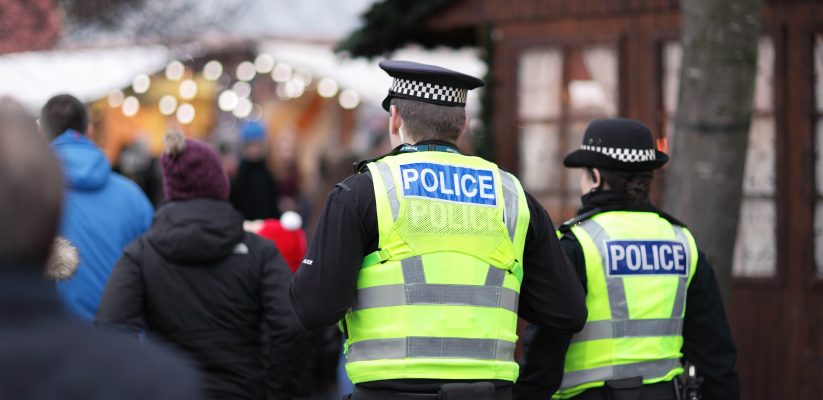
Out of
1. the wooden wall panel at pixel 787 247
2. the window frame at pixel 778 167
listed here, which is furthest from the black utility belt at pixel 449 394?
the wooden wall panel at pixel 787 247

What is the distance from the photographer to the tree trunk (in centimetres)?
566

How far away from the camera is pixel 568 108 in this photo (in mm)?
8578

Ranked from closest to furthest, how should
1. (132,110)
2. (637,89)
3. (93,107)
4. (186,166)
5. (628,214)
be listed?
(628,214)
(186,166)
(637,89)
(93,107)
(132,110)

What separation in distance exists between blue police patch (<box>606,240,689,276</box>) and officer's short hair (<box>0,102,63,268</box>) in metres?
2.79

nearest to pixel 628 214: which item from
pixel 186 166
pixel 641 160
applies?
pixel 641 160

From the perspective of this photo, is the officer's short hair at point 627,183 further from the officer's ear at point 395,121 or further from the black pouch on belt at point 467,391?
the black pouch on belt at point 467,391

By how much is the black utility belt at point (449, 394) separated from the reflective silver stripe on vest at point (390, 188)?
1.64ft

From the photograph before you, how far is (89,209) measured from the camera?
5988mm

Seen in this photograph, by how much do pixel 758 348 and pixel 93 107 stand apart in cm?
1215

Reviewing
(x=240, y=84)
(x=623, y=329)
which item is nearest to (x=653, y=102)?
(x=623, y=329)

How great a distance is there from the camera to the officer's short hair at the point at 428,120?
3.82 m

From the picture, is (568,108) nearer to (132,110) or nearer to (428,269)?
(428,269)

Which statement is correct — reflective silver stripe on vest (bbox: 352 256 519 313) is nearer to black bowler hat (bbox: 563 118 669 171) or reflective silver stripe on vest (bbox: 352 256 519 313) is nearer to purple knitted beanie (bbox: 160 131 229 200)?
black bowler hat (bbox: 563 118 669 171)

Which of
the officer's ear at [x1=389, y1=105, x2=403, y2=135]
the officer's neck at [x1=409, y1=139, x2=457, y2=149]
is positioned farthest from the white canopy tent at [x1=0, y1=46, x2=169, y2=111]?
the officer's neck at [x1=409, y1=139, x2=457, y2=149]
